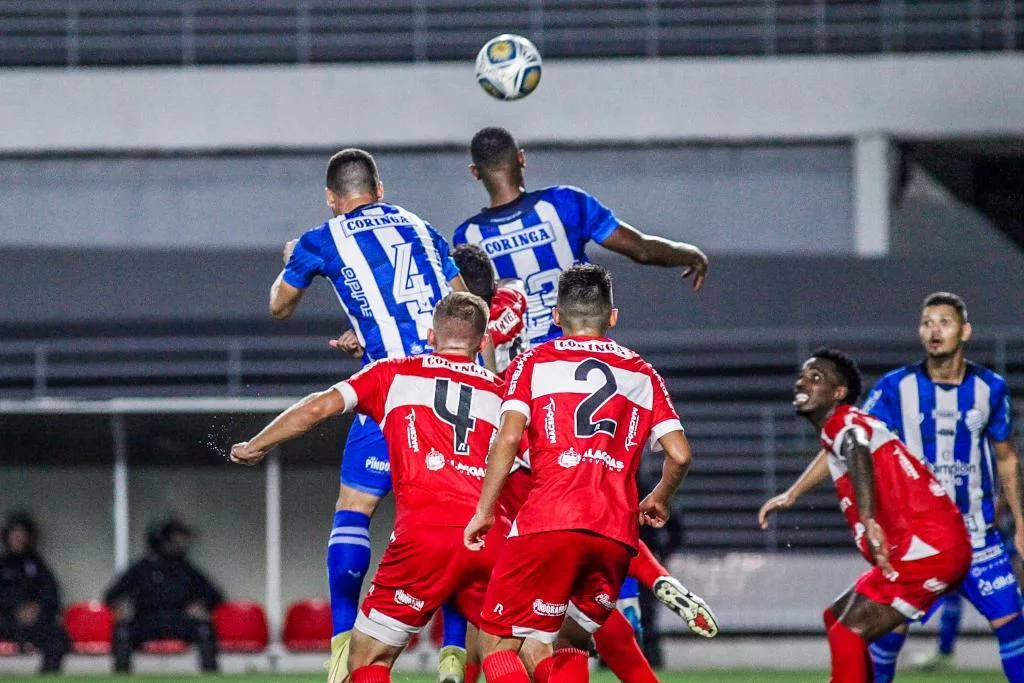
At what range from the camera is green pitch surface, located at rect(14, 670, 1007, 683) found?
11.6 m

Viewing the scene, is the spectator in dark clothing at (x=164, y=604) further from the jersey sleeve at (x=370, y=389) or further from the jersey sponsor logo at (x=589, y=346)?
the jersey sponsor logo at (x=589, y=346)

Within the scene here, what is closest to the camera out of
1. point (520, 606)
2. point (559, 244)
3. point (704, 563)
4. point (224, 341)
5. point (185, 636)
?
point (520, 606)

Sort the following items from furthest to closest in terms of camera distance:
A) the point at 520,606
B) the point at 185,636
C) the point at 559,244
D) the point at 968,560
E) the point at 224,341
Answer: the point at 224,341, the point at 185,636, the point at 559,244, the point at 968,560, the point at 520,606

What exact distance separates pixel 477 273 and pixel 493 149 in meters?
0.68

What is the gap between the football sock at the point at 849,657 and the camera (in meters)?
7.20

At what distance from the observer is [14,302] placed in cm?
1677

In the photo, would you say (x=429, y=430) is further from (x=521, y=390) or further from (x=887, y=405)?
(x=887, y=405)

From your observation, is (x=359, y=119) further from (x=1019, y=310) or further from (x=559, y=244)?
(x=559, y=244)

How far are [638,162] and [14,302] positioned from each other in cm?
652

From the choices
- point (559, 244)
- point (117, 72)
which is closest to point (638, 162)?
point (117, 72)

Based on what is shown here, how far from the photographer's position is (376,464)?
7.23m

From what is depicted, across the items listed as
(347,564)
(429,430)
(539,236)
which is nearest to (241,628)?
(539,236)

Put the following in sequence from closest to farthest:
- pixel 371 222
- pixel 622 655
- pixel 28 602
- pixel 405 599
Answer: pixel 405 599
pixel 622 655
pixel 371 222
pixel 28 602

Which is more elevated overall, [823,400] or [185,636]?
[823,400]
